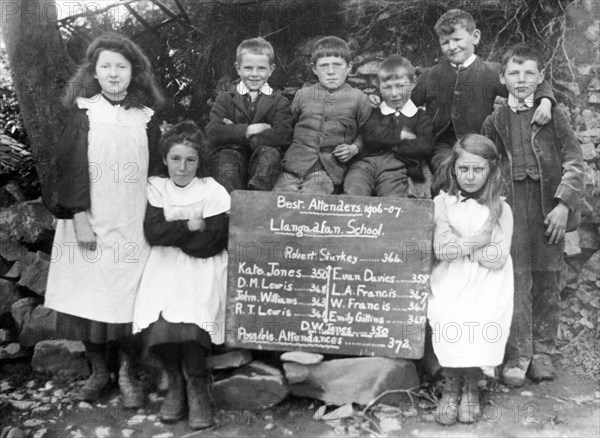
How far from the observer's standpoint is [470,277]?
3863mm

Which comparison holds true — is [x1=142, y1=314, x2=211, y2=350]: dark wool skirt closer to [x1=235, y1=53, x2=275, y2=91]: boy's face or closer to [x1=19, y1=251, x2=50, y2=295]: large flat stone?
[x1=19, y1=251, x2=50, y2=295]: large flat stone

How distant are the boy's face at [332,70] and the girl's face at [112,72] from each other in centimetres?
131

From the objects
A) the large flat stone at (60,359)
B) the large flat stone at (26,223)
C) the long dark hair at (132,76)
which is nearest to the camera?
the long dark hair at (132,76)

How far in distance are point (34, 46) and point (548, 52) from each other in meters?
4.15

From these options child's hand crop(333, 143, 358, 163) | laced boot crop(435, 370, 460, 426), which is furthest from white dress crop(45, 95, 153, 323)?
laced boot crop(435, 370, 460, 426)

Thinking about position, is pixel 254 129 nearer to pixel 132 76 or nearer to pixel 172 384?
pixel 132 76

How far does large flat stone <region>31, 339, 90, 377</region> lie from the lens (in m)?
4.46

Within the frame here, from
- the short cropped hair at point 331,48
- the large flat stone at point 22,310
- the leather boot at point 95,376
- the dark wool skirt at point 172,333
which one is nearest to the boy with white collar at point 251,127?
the short cropped hair at point 331,48

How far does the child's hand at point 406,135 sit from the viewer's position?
14.2ft

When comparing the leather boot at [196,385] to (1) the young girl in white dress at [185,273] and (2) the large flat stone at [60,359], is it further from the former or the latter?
(2) the large flat stone at [60,359]

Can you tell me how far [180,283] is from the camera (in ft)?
12.7

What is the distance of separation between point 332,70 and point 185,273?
1721 millimetres

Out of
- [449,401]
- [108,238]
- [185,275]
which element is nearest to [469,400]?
[449,401]

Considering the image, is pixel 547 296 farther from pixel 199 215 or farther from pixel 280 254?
pixel 199 215
